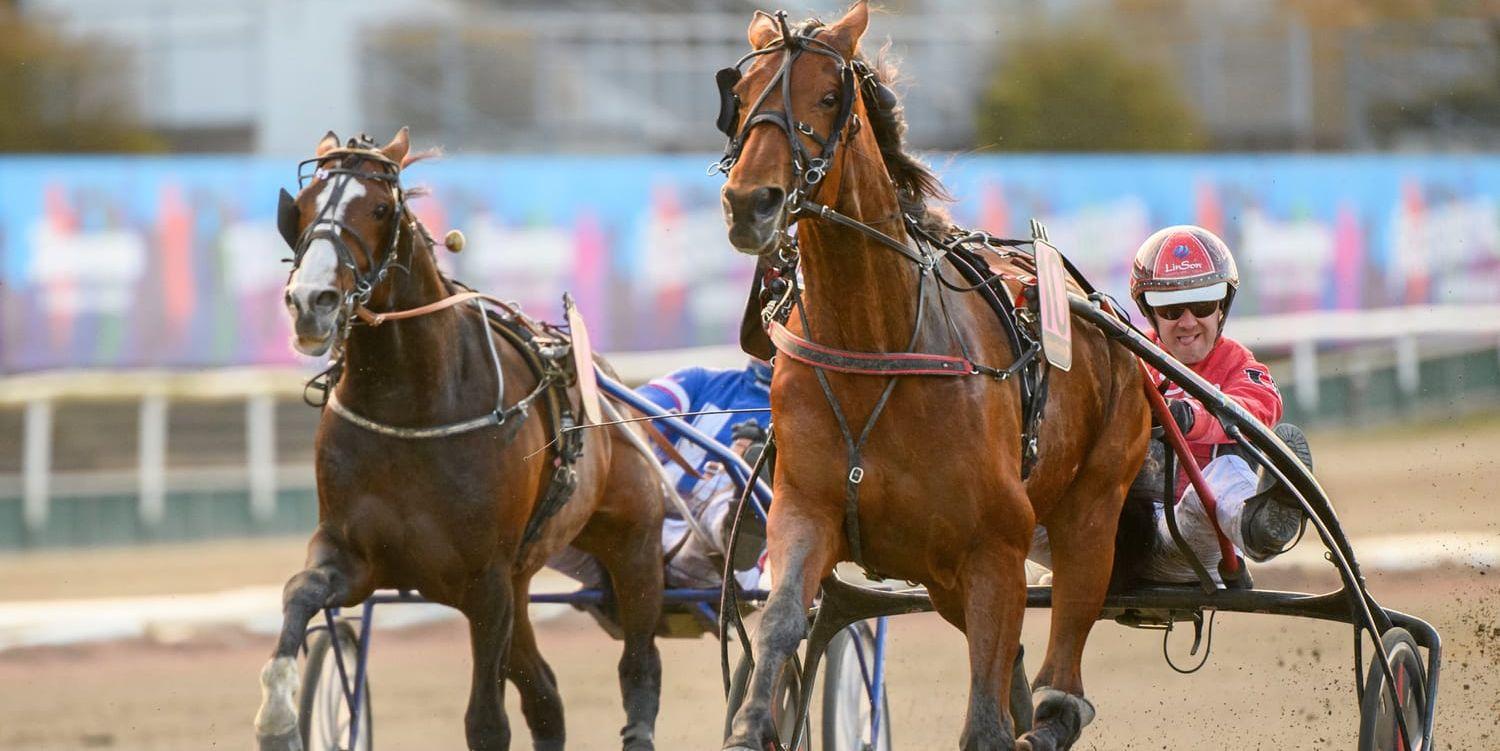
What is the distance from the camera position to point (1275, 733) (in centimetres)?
606

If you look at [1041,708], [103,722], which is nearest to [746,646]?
[1041,708]

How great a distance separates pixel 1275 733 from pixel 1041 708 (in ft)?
8.29

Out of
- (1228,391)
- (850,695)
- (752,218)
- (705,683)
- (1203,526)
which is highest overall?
(752,218)

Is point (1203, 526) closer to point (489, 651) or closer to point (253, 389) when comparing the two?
point (489, 651)

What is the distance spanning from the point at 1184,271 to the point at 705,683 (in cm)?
376

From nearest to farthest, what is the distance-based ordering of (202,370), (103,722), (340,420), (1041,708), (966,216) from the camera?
(1041,708), (340,420), (103,722), (202,370), (966,216)

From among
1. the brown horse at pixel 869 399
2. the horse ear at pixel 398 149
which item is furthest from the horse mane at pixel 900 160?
the horse ear at pixel 398 149

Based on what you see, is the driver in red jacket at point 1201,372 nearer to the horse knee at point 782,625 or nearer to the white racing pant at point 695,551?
the horse knee at point 782,625

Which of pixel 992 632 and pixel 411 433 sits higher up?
pixel 411 433

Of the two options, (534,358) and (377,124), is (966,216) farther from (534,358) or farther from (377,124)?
(534,358)

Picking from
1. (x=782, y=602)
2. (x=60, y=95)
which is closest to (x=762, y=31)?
(x=782, y=602)

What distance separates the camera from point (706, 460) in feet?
18.5

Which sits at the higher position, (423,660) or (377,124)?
(377,124)

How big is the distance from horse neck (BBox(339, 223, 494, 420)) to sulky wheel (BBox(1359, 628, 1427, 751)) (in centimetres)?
228
